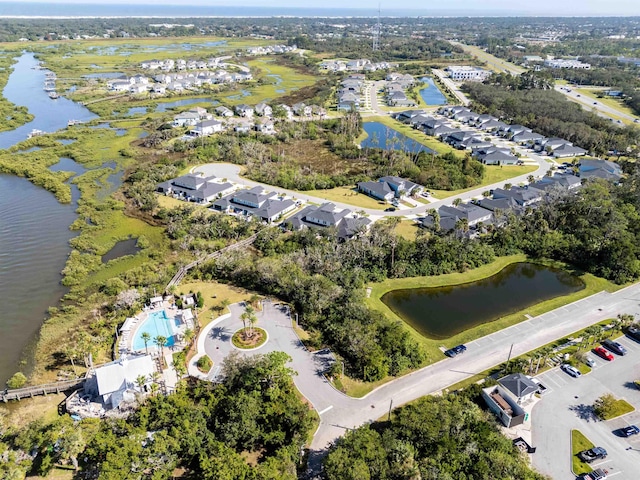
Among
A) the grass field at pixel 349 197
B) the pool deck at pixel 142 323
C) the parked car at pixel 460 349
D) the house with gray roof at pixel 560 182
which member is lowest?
the grass field at pixel 349 197

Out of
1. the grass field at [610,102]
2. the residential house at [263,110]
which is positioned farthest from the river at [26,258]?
the grass field at [610,102]

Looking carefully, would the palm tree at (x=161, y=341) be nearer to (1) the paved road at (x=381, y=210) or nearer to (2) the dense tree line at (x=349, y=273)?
(2) the dense tree line at (x=349, y=273)

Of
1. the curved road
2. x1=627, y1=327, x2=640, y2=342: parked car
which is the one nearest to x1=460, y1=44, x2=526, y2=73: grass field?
the curved road

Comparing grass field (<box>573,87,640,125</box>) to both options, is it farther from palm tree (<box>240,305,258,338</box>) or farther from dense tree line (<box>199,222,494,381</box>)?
palm tree (<box>240,305,258,338</box>)

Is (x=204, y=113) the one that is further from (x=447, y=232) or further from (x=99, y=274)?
(x=447, y=232)

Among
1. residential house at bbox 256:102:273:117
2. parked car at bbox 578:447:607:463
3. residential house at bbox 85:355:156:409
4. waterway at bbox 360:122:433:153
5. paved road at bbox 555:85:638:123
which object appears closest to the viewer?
parked car at bbox 578:447:607:463
